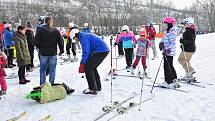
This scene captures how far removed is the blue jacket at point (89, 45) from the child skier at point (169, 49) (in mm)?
1833

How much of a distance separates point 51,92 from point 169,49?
342 centimetres

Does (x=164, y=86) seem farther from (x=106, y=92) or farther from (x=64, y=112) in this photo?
(x=64, y=112)

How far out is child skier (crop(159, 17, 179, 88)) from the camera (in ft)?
27.7

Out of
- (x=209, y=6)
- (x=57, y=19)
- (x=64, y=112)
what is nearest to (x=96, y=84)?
(x=64, y=112)

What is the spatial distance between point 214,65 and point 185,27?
4.59 metres

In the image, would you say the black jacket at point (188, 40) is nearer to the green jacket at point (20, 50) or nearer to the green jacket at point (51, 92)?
the green jacket at point (51, 92)

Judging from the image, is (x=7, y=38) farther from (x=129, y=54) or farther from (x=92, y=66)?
(x=92, y=66)

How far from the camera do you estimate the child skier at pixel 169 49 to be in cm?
843

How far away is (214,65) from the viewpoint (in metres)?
13.0

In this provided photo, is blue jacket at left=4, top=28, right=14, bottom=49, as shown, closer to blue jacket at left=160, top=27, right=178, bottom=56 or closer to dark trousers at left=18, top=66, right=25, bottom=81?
dark trousers at left=18, top=66, right=25, bottom=81

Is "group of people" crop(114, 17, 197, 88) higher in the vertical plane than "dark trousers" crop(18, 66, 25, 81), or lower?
higher

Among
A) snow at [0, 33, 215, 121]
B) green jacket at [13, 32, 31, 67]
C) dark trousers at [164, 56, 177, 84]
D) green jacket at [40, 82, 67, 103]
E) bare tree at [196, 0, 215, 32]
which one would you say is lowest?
snow at [0, 33, 215, 121]

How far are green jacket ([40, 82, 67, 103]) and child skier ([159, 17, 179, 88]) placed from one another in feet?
9.50

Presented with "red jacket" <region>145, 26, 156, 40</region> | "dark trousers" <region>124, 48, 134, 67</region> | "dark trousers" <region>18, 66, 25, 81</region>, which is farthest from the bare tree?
"dark trousers" <region>18, 66, 25, 81</region>
